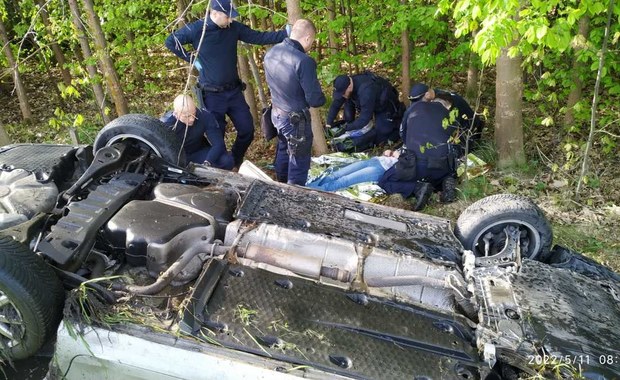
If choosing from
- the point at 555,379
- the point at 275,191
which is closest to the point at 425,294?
the point at 555,379

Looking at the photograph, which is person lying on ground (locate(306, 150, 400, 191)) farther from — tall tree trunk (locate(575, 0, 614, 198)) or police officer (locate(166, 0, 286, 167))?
tall tree trunk (locate(575, 0, 614, 198))

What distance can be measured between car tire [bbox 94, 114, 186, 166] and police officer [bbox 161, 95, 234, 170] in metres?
1.10

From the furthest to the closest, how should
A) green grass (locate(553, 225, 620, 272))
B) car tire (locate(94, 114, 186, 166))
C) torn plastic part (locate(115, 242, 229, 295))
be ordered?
1. green grass (locate(553, 225, 620, 272))
2. car tire (locate(94, 114, 186, 166))
3. torn plastic part (locate(115, 242, 229, 295))

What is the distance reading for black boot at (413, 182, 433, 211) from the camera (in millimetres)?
5227

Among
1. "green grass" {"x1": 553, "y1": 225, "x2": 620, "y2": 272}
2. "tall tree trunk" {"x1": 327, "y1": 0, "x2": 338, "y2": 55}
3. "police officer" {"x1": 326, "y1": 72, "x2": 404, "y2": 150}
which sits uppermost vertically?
"tall tree trunk" {"x1": 327, "y1": 0, "x2": 338, "y2": 55}

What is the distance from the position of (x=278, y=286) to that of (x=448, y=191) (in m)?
3.33

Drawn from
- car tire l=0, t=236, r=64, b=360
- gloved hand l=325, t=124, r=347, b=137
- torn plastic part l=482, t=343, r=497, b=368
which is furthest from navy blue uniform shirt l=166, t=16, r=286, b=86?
torn plastic part l=482, t=343, r=497, b=368

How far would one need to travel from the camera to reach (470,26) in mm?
3666

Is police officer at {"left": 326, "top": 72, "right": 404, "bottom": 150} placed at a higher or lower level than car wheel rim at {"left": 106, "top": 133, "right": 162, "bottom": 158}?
higher

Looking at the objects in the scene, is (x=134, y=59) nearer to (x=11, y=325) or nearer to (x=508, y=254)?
(x=11, y=325)

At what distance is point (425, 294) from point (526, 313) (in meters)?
0.52

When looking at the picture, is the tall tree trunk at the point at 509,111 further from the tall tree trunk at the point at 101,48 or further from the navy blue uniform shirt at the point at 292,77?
the tall tree trunk at the point at 101,48

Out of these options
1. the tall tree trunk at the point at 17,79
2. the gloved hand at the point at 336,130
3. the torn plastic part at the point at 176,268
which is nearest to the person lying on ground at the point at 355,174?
the gloved hand at the point at 336,130
